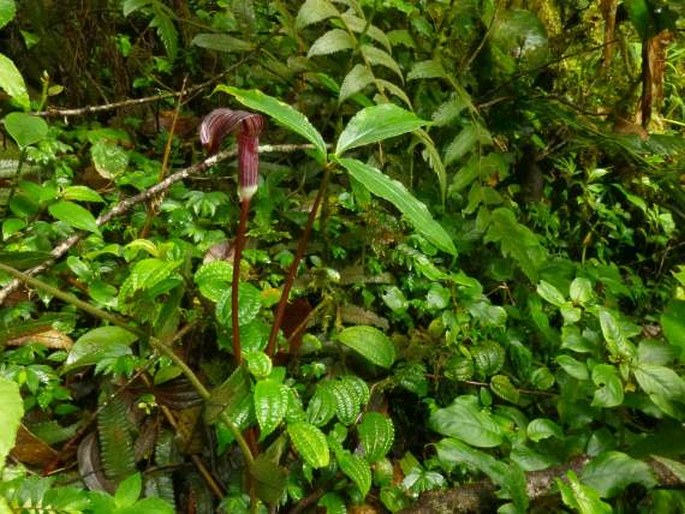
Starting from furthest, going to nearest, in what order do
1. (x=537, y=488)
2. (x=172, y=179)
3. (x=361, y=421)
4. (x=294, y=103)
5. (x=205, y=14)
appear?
(x=205, y=14) → (x=294, y=103) → (x=172, y=179) → (x=361, y=421) → (x=537, y=488)

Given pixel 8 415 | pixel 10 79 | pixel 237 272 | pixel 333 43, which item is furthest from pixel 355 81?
pixel 8 415

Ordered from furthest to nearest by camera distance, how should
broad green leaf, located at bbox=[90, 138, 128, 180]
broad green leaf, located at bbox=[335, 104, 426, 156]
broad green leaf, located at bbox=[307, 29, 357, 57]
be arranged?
broad green leaf, located at bbox=[90, 138, 128, 180], broad green leaf, located at bbox=[307, 29, 357, 57], broad green leaf, located at bbox=[335, 104, 426, 156]

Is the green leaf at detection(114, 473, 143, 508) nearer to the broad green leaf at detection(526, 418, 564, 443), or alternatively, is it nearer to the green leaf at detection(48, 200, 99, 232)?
the green leaf at detection(48, 200, 99, 232)

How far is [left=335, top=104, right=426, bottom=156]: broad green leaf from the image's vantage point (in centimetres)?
87

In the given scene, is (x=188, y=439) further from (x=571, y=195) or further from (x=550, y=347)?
(x=571, y=195)

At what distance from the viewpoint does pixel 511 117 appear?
204 centimetres

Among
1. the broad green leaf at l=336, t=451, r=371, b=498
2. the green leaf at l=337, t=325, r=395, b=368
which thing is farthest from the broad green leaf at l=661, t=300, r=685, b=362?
the broad green leaf at l=336, t=451, r=371, b=498

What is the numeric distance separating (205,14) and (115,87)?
19.4 inches

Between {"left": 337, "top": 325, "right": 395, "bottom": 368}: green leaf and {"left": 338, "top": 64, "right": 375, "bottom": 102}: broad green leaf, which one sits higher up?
{"left": 338, "top": 64, "right": 375, "bottom": 102}: broad green leaf

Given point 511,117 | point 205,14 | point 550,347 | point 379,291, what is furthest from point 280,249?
point 205,14

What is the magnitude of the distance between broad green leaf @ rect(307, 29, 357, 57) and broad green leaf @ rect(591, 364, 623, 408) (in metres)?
1.00

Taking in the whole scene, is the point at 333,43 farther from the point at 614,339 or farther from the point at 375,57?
the point at 614,339

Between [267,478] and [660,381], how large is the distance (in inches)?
32.1

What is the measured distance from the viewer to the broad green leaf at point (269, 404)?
956mm
